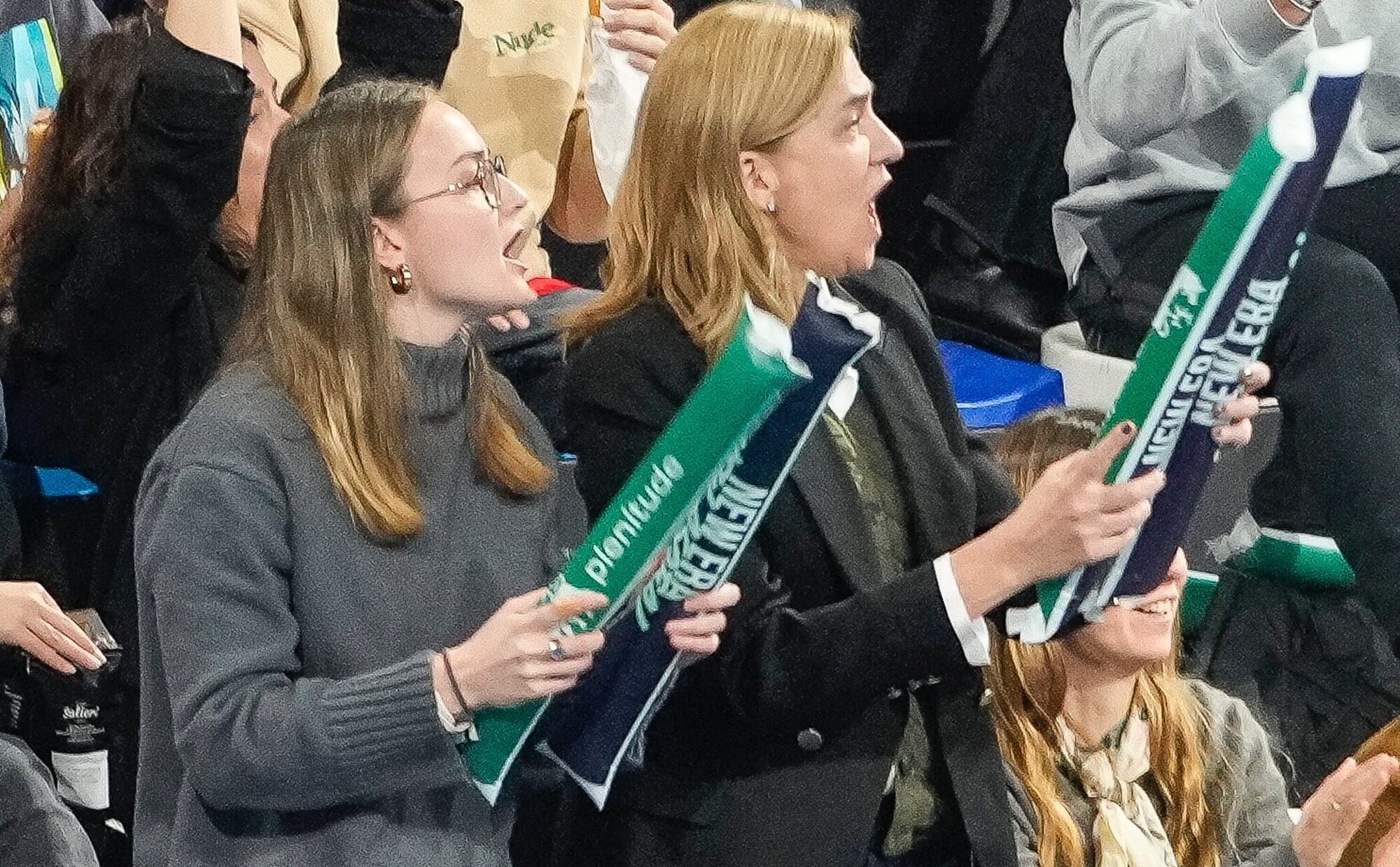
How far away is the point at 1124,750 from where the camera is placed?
226 cm

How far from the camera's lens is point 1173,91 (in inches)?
103

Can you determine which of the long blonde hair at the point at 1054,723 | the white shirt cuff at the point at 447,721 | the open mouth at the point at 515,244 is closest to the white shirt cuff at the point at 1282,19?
the long blonde hair at the point at 1054,723

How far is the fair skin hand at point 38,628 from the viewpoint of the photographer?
7.71ft

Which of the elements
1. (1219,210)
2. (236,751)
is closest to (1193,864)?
(1219,210)

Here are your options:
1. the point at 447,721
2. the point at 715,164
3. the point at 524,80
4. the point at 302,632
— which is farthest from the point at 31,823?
the point at 524,80

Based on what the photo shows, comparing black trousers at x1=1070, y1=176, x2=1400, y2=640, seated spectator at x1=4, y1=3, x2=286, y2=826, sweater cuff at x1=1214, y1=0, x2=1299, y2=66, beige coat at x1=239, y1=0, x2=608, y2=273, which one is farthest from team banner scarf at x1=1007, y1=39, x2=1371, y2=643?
beige coat at x1=239, y1=0, x2=608, y2=273

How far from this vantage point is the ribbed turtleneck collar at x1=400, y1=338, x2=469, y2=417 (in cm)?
192

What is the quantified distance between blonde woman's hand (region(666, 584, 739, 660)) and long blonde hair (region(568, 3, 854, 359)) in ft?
1.24

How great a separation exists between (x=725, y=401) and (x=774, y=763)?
0.59 metres

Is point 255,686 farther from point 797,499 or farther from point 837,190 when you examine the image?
point 837,190

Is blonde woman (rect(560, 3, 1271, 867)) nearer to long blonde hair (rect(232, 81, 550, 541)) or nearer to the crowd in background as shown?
the crowd in background

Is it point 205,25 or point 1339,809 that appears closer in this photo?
point 1339,809

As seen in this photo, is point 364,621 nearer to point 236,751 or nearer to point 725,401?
point 236,751

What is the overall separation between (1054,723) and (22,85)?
169cm
